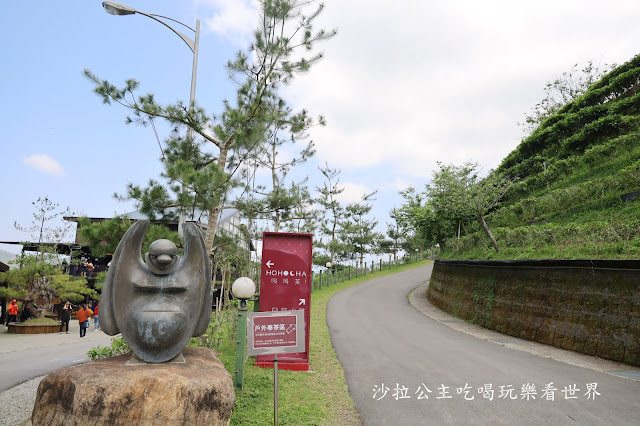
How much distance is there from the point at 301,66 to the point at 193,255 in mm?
5532

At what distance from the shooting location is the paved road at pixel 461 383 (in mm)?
5305

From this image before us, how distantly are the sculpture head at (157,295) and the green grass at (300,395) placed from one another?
1375 millimetres


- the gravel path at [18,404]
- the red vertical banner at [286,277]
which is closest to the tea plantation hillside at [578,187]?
the red vertical banner at [286,277]

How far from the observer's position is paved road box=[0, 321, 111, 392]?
8445 mm

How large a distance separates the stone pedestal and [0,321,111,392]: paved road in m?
4.59

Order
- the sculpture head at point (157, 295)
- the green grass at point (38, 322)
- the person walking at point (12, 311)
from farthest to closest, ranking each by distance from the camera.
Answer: the person walking at point (12, 311) → the green grass at point (38, 322) → the sculpture head at point (157, 295)

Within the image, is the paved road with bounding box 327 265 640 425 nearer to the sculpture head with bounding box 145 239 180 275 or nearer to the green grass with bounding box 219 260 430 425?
the green grass with bounding box 219 260 430 425

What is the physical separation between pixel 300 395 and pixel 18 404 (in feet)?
15.0


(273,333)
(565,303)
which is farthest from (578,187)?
(273,333)

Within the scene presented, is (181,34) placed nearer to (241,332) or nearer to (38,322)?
(241,332)

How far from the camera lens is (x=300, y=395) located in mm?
5984

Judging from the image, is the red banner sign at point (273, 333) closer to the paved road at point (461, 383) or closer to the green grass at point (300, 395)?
the green grass at point (300, 395)

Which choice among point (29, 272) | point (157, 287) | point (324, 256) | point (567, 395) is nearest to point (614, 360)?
point (567, 395)

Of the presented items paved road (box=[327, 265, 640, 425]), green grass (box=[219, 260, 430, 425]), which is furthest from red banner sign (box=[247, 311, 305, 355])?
paved road (box=[327, 265, 640, 425])
